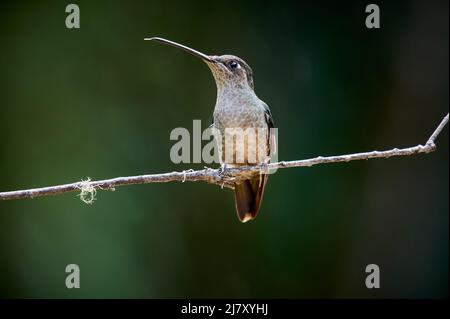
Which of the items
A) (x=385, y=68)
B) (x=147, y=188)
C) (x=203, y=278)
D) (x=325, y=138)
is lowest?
(x=203, y=278)

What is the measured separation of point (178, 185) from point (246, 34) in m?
1.79

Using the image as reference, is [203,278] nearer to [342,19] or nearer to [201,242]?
[201,242]

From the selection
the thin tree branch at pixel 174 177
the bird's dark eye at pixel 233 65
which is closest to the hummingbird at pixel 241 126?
the bird's dark eye at pixel 233 65

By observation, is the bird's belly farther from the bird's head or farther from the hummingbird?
the bird's head

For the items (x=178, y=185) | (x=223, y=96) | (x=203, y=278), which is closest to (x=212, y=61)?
(x=223, y=96)

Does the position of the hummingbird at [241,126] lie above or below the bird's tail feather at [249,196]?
above

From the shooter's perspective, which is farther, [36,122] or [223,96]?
[36,122]

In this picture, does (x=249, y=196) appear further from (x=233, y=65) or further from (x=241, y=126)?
(x=233, y=65)

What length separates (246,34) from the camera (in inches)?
255

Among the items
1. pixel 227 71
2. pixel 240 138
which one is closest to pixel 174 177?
pixel 240 138

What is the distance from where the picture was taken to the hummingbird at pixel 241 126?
3.91 meters
